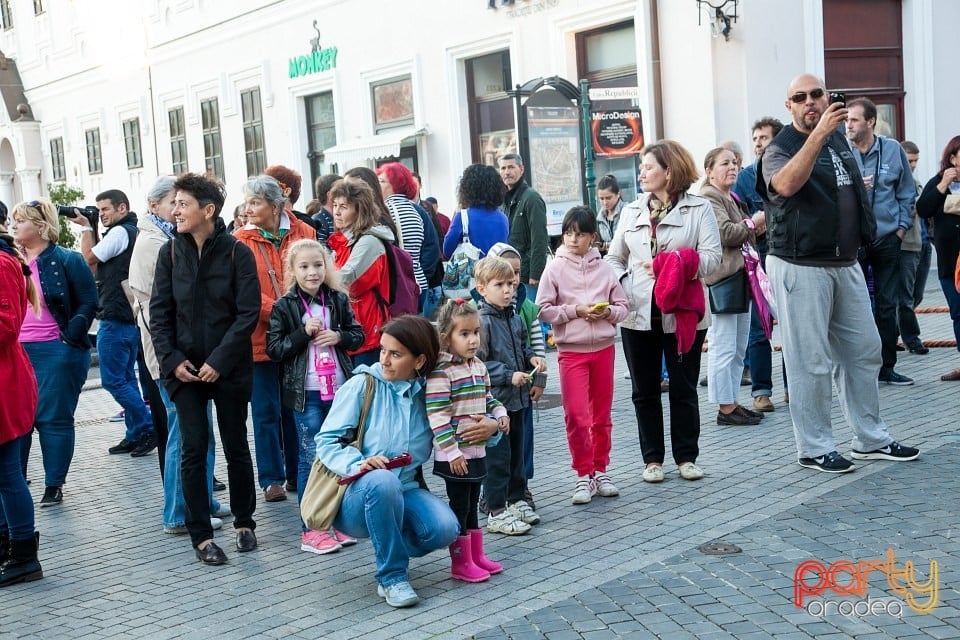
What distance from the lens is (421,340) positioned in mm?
5277

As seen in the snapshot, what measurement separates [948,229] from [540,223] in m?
3.27

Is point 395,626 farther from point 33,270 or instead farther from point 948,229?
point 948,229

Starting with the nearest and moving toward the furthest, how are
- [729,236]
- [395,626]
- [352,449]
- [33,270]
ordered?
[395,626] → [352,449] → [33,270] → [729,236]

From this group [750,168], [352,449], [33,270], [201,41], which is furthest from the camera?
[201,41]

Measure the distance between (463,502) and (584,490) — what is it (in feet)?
4.29

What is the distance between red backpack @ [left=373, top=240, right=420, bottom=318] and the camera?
23.2ft

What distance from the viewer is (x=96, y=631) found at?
5094 mm

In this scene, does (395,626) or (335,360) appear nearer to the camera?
(395,626)

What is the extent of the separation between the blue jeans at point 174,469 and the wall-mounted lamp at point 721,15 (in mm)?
10550

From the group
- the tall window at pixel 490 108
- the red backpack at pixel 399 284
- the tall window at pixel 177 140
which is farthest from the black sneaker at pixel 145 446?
the tall window at pixel 177 140

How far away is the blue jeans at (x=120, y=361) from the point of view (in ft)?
30.1

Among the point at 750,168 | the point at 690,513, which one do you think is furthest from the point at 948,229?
the point at 690,513

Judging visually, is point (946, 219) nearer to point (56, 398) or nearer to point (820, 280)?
point (820, 280)

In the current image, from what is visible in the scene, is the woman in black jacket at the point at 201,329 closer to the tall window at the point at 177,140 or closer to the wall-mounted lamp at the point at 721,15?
the wall-mounted lamp at the point at 721,15
